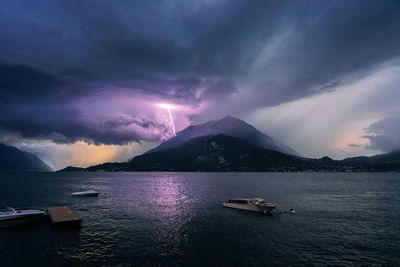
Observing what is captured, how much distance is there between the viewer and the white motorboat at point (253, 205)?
65.9 meters

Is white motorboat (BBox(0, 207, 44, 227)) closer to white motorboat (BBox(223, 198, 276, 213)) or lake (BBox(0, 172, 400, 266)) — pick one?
lake (BBox(0, 172, 400, 266))

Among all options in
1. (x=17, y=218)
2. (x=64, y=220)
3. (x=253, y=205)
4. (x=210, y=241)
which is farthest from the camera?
(x=253, y=205)

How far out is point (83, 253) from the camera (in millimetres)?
34469

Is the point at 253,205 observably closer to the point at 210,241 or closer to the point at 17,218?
the point at 210,241

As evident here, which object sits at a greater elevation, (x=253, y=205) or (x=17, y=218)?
(x=17, y=218)

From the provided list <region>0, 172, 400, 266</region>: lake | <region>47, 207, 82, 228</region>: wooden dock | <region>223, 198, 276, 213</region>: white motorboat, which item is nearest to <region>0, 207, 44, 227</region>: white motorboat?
<region>0, 172, 400, 266</region>: lake

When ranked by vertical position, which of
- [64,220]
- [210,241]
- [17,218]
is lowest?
[210,241]

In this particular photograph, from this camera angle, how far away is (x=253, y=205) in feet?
226

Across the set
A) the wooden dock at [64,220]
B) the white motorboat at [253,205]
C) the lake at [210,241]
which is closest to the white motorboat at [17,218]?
the lake at [210,241]

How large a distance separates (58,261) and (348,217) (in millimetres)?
66511

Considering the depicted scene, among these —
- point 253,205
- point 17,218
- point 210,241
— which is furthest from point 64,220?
point 253,205

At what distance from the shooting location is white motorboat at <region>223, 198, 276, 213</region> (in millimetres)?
65875

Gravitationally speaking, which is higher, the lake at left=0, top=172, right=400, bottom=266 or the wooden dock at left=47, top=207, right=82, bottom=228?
the wooden dock at left=47, top=207, right=82, bottom=228

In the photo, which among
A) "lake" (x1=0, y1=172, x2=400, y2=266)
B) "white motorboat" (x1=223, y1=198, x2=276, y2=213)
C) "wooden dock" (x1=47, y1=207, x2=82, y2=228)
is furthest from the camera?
"white motorboat" (x1=223, y1=198, x2=276, y2=213)
